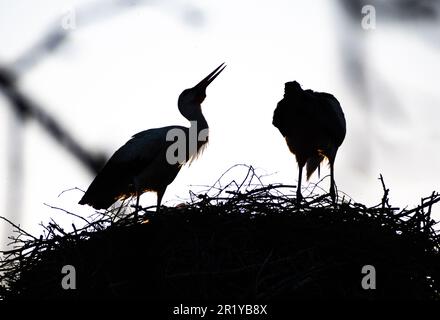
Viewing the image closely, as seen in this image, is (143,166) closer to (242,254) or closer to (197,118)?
(197,118)

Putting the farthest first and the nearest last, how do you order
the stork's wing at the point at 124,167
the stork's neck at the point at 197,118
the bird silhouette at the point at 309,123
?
the stork's neck at the point at 197,118 < the stork's wing at the point at 124,167 < the bird silhouette at the point at 309,123

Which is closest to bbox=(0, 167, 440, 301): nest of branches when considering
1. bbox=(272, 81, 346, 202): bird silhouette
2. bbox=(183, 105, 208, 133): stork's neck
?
bbox=(272, 81, 346, 202): bird silhouette

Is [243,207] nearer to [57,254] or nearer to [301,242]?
[301,242]

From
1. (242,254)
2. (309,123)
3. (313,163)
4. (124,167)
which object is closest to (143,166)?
(124,167)

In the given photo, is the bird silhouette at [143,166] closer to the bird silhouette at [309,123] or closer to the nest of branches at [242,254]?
the bird silhouette at [309,123]

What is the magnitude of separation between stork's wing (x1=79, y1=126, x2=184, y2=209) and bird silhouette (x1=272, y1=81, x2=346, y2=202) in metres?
1.22

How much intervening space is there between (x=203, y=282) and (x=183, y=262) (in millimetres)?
248

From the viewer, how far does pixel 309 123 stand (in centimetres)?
545

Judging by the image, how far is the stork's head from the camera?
6.24 m

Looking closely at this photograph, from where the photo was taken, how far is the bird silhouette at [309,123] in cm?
522

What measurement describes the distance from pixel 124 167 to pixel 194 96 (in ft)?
4.05

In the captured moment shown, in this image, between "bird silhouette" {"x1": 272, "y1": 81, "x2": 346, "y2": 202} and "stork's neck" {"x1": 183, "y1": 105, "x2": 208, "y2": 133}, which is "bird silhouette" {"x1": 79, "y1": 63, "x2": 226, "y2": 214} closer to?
"stork's neck" {"x1": 183, "y1": 105, "x2": 208, "y2": 133}

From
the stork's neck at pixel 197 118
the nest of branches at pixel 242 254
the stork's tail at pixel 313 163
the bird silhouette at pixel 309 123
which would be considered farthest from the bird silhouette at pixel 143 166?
the nest of branches at pixel 242 254

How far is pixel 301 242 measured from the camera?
3.21m
